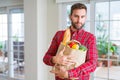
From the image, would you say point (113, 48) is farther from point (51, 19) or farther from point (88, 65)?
point (88, 65)

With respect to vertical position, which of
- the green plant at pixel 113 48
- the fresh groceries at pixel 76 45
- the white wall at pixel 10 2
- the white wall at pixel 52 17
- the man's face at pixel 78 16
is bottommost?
the green plant at pixel 113 48

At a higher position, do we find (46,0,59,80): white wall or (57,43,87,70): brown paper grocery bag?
(46,0,59,80): white wall

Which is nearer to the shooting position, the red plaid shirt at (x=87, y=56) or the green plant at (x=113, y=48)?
the red plaid shirt at (x=87, y=56)

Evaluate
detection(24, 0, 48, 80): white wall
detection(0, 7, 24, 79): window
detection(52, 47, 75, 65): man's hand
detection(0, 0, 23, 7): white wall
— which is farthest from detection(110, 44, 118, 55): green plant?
detection(52, 47, 75, 65): man's hand

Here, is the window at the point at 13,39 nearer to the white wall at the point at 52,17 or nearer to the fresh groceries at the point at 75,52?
the white wall at the point at 52,17

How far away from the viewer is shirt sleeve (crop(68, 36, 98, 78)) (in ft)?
3.24

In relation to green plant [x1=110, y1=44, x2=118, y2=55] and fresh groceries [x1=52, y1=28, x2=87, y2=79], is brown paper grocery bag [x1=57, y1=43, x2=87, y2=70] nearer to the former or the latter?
fresh groceries [x1=52, y1=28, x2=87, y2=79]

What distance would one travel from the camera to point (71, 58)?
99 cm

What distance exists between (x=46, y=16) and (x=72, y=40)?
280 cm

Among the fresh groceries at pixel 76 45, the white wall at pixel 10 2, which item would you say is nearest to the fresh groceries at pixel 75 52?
the fresh groceries at pixel 76 45

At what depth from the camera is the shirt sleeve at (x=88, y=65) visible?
3.24ft

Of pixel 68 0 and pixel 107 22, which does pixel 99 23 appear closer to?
pixel 107 22

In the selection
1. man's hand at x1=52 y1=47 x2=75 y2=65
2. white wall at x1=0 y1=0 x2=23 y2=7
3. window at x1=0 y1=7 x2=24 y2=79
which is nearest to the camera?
man's hand at x1=52 y1=47 x2=75 y2=65

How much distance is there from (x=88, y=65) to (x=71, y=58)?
102mm
